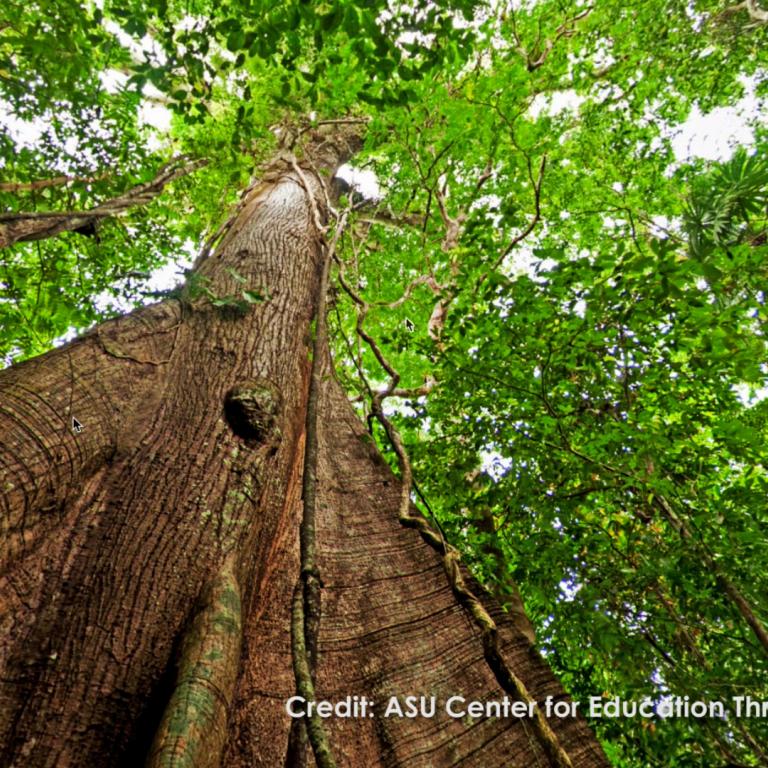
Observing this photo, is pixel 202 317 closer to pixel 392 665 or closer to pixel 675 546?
pixel 392 665

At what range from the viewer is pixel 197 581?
143 centimetres

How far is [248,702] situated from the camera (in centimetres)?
138

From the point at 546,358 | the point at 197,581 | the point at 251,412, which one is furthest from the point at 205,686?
the point at 546,358

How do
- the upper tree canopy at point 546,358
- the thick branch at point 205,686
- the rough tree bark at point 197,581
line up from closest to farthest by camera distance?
the thick branch at point 205,686
the rough tree bark at point 197,581
the upper tree canopy at point 546,358

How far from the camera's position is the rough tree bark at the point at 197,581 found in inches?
45.5

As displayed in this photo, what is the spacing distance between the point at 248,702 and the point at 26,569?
2.42ft

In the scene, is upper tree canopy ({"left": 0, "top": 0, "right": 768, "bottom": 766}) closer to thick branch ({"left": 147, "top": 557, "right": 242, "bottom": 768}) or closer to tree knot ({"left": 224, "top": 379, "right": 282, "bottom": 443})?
tree knot ({"left": 224, "top": 379, "right": 282, "bottom": 443})

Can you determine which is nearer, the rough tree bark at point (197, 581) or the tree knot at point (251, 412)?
the rough tree bark at point (197, 581)

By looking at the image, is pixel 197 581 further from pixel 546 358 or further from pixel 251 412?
pixel 546 358

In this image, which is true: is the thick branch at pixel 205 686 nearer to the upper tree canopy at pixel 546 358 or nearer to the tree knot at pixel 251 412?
the tree knot at pixel 251 412

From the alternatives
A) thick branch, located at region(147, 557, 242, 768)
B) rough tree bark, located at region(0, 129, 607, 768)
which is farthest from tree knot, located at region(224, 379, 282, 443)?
thick branch, located at region(147, 557, 242, 768)

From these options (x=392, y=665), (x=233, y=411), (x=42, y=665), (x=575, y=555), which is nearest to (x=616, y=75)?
(x=575, y=555)

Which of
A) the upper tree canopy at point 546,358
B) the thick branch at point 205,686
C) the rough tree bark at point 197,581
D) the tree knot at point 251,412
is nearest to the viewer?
the thick branch at point 205,686

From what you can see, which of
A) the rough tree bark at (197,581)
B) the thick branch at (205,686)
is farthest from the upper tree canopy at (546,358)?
the thick branch at (205,686)
